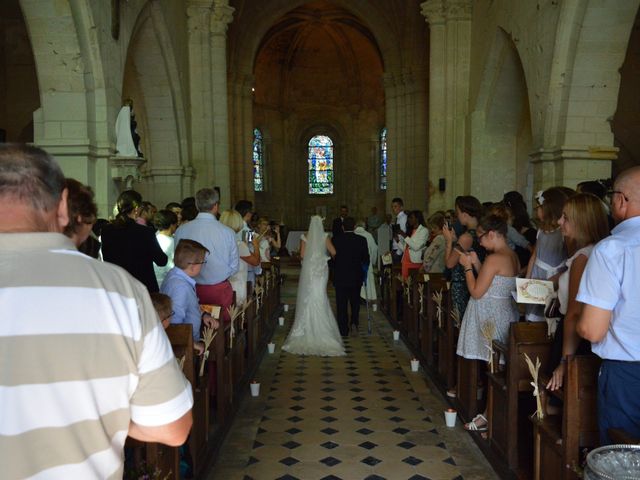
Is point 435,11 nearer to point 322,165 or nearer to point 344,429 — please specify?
point 344,429

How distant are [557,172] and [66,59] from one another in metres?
6.86

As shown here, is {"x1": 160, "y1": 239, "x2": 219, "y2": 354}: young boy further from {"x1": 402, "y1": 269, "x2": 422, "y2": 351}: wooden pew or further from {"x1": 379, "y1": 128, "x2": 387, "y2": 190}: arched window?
{"x1": 379, "y1": 128, "x2": 387, "y2": 190}: arched window

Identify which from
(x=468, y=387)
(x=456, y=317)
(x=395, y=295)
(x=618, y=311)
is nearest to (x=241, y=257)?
(x=456, y=317)

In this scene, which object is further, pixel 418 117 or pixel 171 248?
pixel 418 117

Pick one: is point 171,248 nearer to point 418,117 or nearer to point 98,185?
point 98,185

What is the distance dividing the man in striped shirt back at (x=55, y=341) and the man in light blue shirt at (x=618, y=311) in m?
2.13

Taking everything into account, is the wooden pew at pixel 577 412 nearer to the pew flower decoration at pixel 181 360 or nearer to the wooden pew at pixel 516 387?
the wooden pew at pixel 516 387

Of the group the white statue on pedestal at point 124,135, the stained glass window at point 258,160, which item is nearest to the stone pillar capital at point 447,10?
the white statue on pedestal at point 124,135

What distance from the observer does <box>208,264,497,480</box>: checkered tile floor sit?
4.73m

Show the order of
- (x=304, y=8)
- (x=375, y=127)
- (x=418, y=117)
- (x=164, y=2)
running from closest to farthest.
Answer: (x=164, y=2) → (x=418, y=117) → (x=304, y=8) → (x=375, y=127)

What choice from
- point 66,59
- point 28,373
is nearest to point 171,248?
point 66,59

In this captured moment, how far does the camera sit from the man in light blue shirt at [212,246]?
6.04m

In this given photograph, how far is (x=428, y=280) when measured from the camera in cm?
787

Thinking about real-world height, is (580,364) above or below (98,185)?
below
